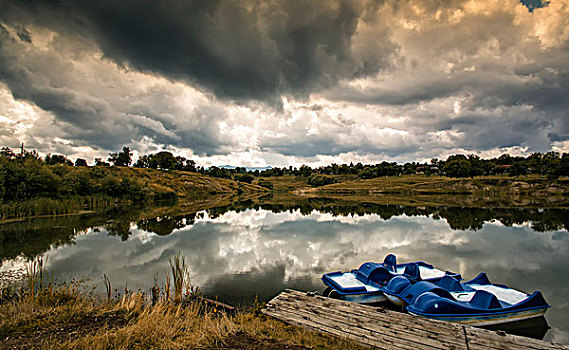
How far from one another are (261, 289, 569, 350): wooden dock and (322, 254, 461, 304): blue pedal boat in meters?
2.06

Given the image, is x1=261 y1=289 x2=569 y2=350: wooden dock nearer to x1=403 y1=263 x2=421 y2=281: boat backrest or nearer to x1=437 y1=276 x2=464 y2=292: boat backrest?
x1=437 y1=276 x2=464 y2=292: boat backrest

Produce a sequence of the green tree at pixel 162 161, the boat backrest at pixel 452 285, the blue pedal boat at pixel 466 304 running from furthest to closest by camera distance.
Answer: the green tree at pixel 162 161
the boat backrest at pixel 452 285
the blue pedal boat at pixel 466 304

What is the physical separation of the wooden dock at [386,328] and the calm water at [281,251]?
3716 millimetres

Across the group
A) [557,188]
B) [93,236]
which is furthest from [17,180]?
[557,188]

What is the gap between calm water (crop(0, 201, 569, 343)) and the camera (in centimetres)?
1564

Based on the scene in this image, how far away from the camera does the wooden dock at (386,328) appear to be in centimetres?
779

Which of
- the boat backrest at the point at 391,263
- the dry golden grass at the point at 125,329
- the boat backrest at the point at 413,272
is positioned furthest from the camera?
the boat backrest at the point at 391,263

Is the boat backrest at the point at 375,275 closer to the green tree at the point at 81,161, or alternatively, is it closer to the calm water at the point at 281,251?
the calm water at the point at 281,251

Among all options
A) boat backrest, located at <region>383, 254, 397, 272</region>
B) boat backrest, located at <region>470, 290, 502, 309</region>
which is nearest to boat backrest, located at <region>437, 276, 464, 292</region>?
boat backrest, located at <region>470, 290, 502, 309</region>

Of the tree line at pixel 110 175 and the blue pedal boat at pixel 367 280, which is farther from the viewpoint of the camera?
the tree line at pixel 110 175

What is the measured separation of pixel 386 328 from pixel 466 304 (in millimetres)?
4583

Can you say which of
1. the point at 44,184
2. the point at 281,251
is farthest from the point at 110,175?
the point at 281,251

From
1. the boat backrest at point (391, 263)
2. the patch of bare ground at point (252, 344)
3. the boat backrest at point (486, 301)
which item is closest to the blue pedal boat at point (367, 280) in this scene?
the boat backrest at point (391, 263)

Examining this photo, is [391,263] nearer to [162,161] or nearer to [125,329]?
[125,329]
